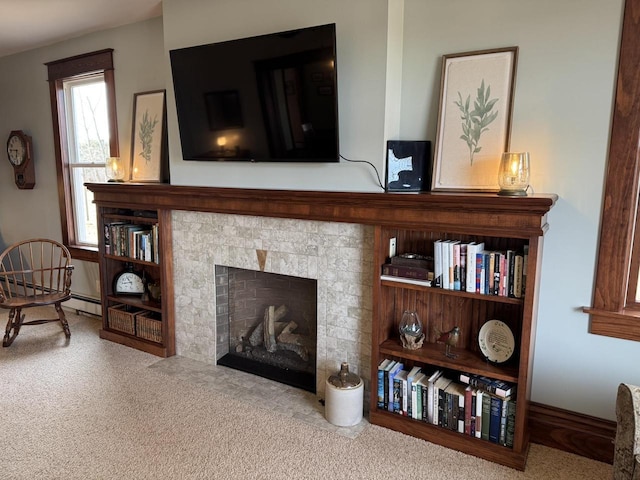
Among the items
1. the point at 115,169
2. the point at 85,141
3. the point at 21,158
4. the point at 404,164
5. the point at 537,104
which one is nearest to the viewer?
the point at 537,104

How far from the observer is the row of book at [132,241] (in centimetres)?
344

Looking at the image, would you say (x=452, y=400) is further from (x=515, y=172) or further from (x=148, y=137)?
(x=148, y=137)

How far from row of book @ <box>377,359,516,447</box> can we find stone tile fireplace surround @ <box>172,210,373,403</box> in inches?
7.8

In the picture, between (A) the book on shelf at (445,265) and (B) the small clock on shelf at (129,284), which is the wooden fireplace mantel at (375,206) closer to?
(A) the book on shelf at (445,265)

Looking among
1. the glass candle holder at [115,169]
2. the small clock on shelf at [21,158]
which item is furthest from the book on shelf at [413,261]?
the small clock on shelf at [21,158]

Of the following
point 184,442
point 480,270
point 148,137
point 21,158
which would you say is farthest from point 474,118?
point 21,158

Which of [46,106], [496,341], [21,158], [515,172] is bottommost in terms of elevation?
[496,341]

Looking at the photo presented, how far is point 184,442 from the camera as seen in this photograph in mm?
2352

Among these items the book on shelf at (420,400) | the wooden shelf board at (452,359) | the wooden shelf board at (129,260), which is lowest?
the book on shelf at (420,400)

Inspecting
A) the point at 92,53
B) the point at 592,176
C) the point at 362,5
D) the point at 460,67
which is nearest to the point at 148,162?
the point at 92,53

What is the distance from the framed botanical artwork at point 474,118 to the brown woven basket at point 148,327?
2326 mm

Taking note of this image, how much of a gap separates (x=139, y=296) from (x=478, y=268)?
2.77 metres

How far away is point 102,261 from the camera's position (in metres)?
3.73

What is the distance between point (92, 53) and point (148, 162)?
118 cm
